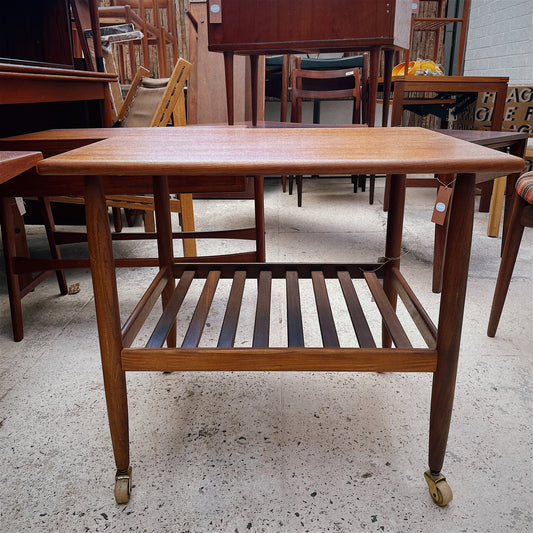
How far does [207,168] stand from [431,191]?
148 inches

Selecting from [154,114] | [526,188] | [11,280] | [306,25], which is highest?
[306,25]

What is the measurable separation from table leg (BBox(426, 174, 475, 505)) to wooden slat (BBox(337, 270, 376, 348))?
139 millimetres

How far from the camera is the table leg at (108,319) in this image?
83cm

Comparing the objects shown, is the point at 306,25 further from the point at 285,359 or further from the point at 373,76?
the point at 285,359

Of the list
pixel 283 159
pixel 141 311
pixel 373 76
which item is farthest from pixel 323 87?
pixel 283 159

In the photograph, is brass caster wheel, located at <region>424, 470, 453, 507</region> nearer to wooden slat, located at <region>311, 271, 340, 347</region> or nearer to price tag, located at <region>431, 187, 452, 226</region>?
wooden slat, located at <region>311, 271, 340, 347</region>

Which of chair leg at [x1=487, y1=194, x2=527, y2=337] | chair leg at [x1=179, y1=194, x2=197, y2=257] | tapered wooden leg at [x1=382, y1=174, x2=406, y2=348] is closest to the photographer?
tapered wooden leg at [x1=382, y1=174, x2=406, y2=348]

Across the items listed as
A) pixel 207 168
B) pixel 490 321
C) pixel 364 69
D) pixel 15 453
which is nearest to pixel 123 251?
pixel 15 453

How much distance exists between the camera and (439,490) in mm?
938

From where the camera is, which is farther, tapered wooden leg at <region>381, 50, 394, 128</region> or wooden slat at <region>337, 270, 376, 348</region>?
tapered wooden leg at <region>381, 50, 394, 128</region>

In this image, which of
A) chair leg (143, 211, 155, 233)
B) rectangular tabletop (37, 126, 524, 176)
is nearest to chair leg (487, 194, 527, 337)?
rectangular tabletop (37, 126, 524, 176)

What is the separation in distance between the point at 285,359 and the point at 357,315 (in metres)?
0.28

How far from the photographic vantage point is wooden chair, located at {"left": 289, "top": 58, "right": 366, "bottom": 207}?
354 centimetres

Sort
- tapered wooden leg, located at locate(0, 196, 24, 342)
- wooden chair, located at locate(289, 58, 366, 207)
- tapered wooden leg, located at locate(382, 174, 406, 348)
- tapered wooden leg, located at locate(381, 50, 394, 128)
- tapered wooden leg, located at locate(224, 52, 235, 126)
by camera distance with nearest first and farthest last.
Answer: tapered wooden leg, located at locate(382, 174, 406, 348), tapered wooden leg, located at locate(0, 196, 24, 342), tapered wooden leg, located at locate(224, 52, 235, 126), tapered wooden leg, located at locate(381, 50, 394, 128), wooden chair, located at locate(289, 58, 366, 207)
